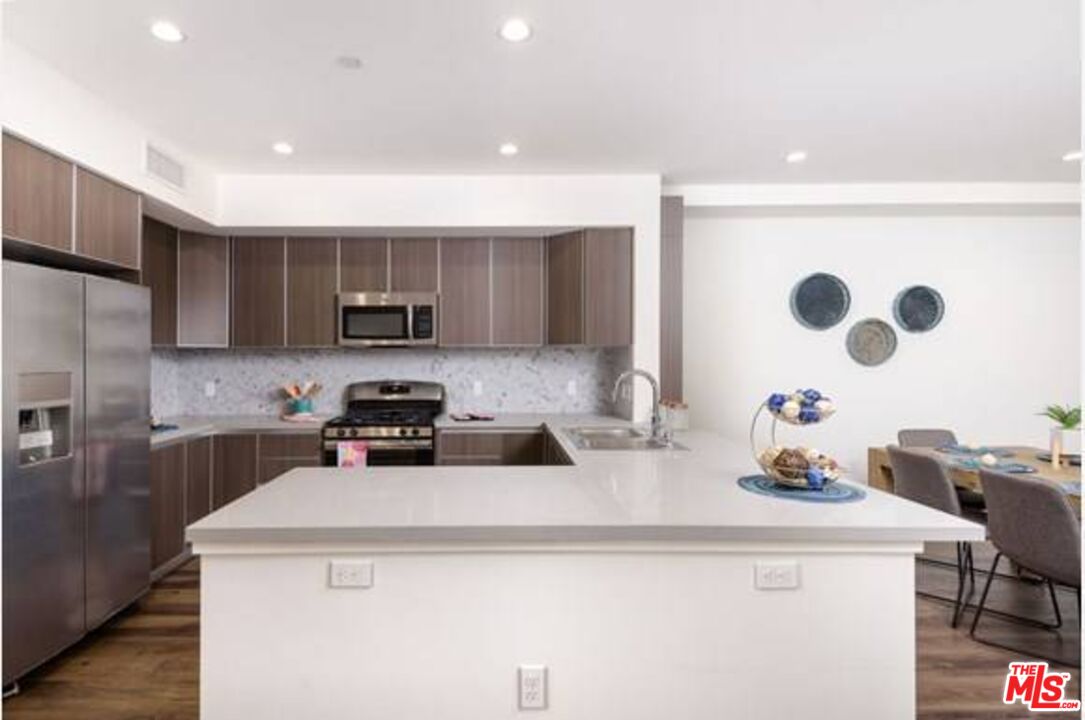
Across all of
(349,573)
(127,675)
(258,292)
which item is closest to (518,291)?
(258,292)

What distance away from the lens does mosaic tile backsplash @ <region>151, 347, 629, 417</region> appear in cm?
407

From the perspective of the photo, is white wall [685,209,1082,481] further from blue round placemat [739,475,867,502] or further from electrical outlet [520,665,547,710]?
electrical outlet [520,665,547,710]

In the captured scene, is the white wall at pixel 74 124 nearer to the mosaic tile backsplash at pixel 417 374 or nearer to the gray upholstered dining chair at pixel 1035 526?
the mosaic tile backsplash at pixel 417 374

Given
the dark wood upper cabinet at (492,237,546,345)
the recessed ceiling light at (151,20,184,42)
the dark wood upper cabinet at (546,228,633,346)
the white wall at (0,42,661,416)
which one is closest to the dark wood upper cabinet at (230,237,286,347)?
the white wall at (0,42,661,416)

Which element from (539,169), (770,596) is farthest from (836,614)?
(539,169)

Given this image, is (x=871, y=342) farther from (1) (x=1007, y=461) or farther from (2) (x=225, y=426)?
(2) (x=225, y=426)

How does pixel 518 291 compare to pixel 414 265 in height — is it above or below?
below

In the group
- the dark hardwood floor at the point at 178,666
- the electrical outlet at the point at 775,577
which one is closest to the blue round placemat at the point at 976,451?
the dark hardwood floor at the point at 178,666

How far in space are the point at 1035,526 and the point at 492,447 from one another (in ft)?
9.11

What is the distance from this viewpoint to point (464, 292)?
12.6 ft

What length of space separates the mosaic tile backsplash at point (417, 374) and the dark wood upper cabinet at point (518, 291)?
1.13 feet

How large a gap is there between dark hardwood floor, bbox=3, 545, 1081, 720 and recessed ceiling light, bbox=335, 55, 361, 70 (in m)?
2.61

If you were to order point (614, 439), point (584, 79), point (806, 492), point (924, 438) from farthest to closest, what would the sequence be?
1. point (924, 438)
2. point (614, 439)
3. point (584, 79)
4. point (806, 492)

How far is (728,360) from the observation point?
4.31 m
